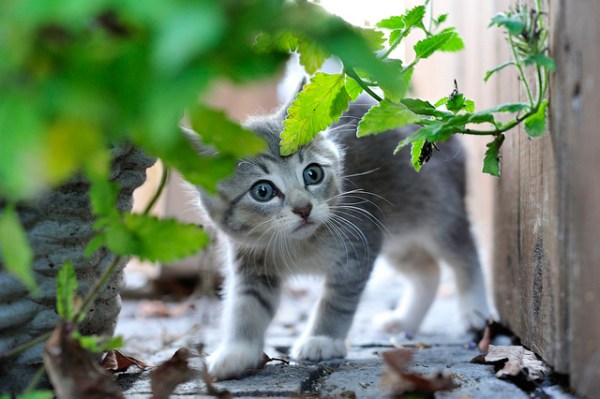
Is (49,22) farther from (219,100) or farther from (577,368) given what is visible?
(219,100)

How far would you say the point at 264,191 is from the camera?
2.20 meters

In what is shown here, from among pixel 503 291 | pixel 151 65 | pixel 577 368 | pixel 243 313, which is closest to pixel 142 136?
pixel 151 65

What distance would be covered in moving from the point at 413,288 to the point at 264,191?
1269 millimetres

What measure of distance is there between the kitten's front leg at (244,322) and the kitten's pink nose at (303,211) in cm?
42

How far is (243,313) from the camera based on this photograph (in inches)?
89.7

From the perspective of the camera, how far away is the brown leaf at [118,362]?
1882 mm

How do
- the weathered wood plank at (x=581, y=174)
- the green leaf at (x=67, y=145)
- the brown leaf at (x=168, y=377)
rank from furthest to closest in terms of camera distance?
the brown leaf at (x=168, y=377)
the weathered wood plank at (x=581, y=174)
the green leaf at (x=67, y=145)

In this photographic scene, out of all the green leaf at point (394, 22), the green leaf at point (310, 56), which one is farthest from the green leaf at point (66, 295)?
the green leaf at point (394, 22)

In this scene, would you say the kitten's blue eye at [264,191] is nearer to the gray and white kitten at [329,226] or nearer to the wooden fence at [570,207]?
the gray and white kitten at [329,226]

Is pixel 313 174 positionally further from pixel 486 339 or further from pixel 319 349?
pixel 486 339

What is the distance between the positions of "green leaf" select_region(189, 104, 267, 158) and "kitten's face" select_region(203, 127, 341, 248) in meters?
1.05

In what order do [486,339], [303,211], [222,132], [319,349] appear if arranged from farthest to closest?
[486,339] < [319,349] < [303,211] < [222,132]

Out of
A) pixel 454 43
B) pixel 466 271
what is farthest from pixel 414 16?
pixel 466 271

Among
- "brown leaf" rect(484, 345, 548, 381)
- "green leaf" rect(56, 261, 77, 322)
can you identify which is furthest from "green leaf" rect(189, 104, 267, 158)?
"brown leaf" rect(484, 345, 548, 381)
